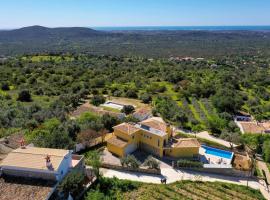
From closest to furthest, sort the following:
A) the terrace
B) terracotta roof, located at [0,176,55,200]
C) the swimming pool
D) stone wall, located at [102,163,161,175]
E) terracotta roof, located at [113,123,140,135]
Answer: terracotta roof, located at [0,176,55,200]
stone wall, located at [102,163,161,175]
the terrace
terracotta roof, located at [113,123,140,135]
the swimming pool

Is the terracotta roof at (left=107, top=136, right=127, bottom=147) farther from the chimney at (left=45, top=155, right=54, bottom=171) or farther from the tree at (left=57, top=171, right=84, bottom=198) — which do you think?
the chimney at (left=45, top=155, right=54, bottom=171)

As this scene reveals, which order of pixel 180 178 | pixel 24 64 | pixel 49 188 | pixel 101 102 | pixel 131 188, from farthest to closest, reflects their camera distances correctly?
pixel 24 64, pixel 101 102, pixel 180 178, pixel 131 188, pixel 49 188

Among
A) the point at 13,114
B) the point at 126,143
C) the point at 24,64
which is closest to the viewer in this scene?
the point at 126,143

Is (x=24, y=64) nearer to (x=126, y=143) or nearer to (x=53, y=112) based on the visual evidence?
(x=53, y=112)

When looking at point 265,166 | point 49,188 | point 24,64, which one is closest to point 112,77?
point 24,64

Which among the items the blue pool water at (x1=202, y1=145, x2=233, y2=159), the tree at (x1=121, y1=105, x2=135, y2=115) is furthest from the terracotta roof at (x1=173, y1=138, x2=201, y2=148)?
the tree at (x1=121, y1=105, x2=135, y2=115)

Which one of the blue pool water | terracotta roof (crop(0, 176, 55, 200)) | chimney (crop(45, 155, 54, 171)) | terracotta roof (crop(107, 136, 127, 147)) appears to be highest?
chimney (crop(45, 155, 54, 171))
